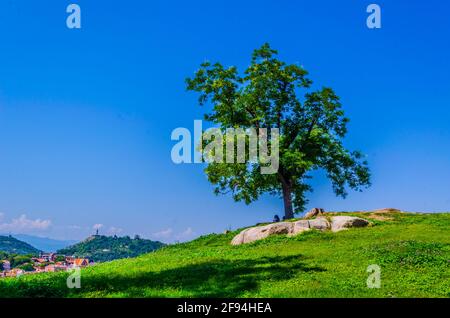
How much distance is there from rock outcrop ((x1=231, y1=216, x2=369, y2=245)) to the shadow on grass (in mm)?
11512

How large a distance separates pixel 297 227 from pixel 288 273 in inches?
639

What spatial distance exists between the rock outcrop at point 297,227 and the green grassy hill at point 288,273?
9.70 feet

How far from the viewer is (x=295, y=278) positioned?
19156 mm

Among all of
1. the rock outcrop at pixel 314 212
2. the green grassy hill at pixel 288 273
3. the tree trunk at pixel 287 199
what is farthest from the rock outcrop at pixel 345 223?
the tree trunk at pixel 287 199

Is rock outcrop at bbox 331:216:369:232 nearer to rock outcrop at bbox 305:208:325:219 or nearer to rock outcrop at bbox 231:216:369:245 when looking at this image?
rock outcrop at bbox 231:216:369:245

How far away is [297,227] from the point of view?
119 feet

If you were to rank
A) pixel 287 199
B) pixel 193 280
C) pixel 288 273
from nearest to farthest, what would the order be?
pixel 193 280
pixel 288 273
pixel 287 199

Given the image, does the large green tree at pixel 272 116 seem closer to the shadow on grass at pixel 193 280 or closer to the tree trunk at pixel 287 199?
the tree trunk at pixel 287 199

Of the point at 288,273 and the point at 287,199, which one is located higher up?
the point at 287,199

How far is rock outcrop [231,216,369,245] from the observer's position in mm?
36000

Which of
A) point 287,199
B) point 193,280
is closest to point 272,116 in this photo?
point 287,199

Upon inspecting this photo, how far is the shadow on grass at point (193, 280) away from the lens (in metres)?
17.7

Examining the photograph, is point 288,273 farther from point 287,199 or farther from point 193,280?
point 287,199

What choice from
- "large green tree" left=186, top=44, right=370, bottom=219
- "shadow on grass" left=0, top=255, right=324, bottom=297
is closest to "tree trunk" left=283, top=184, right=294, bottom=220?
"large green tree" left=186, top=44, right=370, bottom=219
